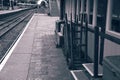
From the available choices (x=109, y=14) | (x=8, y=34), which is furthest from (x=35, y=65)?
(x=8, y=34)

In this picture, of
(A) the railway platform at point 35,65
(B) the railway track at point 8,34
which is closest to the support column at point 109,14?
(A) the railway platform at point 35,65

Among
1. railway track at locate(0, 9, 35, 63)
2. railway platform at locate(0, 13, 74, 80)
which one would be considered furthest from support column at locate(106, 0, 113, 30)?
railway track at locate(0, 9, 35, 63)

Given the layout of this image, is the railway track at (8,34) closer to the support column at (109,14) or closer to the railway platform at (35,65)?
the railway platform at (35,65)

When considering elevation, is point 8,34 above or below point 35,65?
above

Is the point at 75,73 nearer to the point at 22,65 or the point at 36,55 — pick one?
the point at 22,65

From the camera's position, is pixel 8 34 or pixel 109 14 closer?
pixel 109 14

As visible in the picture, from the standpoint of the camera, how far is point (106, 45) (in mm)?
5734

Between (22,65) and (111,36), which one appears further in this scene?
(22,65)

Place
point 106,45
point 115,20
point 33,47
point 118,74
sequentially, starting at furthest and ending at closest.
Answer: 1. point 33,47
2. point 106,45
3. point 115,20
4. point 118,74

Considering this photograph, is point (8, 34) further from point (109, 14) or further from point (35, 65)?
point (109, 14)

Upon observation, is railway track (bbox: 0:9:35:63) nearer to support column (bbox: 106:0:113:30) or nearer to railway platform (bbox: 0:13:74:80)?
railway platform (bbox: 0:13:74:80)

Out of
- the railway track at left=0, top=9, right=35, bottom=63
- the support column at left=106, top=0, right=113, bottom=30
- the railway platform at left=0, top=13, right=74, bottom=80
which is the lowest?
the railway platform at left=0, top=13, right=74, bottom=80

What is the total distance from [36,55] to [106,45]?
4.06 metres

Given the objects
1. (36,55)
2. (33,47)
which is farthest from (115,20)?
(33,47)
